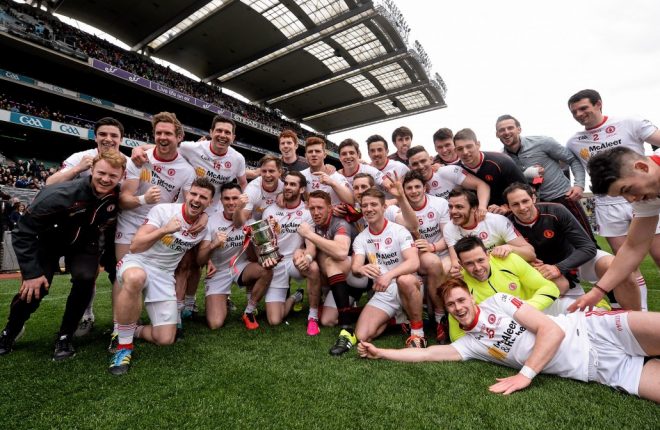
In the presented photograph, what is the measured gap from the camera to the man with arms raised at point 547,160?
13.9ft

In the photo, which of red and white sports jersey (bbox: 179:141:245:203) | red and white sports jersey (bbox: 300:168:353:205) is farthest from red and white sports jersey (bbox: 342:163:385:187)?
red and white sports jersey (bbox: 179:141:245:203)

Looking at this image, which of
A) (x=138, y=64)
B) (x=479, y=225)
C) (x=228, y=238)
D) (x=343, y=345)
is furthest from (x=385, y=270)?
(x=138, y=64)

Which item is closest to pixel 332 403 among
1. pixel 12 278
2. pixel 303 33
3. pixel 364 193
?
pixel 364 193

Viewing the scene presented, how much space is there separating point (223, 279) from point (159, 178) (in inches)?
60.7

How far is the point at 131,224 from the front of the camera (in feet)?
12.8

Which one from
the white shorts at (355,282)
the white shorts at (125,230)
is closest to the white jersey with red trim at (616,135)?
the white shorts at (355,282)

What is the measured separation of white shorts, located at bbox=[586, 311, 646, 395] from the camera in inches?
85.7

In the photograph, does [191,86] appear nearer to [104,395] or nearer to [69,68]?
[69,68]

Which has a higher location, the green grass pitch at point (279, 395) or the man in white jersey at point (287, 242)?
the man in white jersey at point (287, 242)

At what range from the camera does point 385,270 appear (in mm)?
3775

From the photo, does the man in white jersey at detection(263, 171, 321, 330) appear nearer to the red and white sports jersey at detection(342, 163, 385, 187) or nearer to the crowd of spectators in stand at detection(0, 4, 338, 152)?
the red and white sports jersey at detection(342, 163, 385, 187)

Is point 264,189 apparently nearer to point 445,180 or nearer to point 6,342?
point 445,180

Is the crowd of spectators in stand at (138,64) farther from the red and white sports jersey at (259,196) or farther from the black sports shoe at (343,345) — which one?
the black sports shoe at (343,345)

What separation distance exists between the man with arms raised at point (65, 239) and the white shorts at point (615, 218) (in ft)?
16.9
